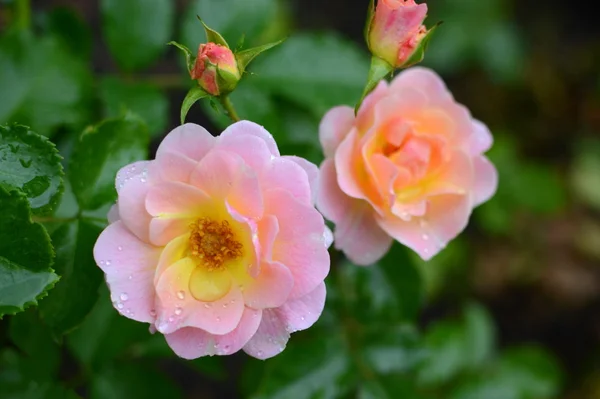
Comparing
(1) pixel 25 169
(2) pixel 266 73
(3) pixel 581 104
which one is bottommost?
(3) pixel 581 104

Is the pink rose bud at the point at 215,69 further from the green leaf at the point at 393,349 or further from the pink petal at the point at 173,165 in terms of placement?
the green leaf at the point at 393,349

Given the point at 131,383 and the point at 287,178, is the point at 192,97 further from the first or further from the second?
the point at 131,383

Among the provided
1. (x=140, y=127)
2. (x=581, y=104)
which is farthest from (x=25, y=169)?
(x=581, y=104)

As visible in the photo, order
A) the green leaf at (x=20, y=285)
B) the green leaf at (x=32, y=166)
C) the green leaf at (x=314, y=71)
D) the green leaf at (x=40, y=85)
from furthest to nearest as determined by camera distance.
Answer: the green leaf at (x=314, y=71) < the green leaf at (x=40, y=85) < the green leaf at (x=32, y=166) < the green leaf at (x=20, y=285)

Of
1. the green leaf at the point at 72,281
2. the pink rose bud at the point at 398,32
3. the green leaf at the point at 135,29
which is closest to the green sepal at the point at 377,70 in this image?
the pink rose bud at the point at 398,32

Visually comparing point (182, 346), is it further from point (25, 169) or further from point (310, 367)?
point (310, 367)

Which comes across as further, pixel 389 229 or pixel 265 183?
pixel 389 229

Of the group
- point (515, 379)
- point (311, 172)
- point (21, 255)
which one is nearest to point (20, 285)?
point (21, 255)
